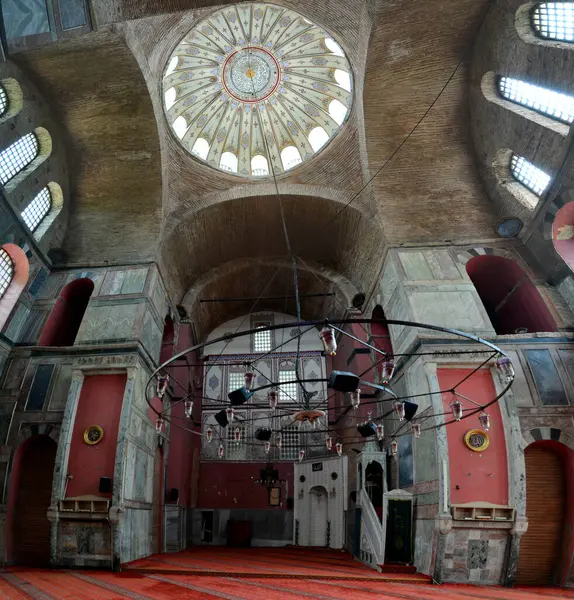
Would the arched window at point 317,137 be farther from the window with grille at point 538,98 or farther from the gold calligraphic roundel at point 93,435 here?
the gold calligraphic roundel at point 93,435

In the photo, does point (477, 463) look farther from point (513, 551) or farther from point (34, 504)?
point (34, 504)

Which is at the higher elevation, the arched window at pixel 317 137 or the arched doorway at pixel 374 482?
the arched window at pixel 317 137

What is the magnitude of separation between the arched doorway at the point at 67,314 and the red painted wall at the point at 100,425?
2.31 metres

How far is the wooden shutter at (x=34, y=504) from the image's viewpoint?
31.6ft

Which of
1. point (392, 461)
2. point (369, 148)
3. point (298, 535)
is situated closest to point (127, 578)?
point (392, 461)

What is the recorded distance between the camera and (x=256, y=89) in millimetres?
16547

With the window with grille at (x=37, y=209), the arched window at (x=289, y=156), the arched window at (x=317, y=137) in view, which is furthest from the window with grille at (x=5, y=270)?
the arched window at (x=317, y=137)

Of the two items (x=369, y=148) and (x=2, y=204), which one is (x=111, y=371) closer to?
(x=2, y=204)

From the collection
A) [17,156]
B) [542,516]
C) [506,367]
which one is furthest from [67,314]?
[542,516]

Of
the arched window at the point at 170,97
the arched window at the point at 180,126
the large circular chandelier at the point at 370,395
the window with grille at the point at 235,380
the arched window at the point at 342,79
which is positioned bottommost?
the large circular chandelier at the point at 370,395

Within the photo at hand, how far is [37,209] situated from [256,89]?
31.6ft

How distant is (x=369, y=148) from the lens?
43.3 ft

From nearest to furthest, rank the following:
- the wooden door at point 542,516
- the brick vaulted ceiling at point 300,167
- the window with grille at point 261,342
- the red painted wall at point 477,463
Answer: the red painted wall at point 477,463 < the wooden door at point 542,516 < the brick vaulted ceiling at point 300,167 < the window with grille at point 261,342

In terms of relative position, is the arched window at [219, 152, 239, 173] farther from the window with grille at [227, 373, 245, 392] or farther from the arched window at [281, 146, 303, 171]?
the window with grille at [227, 373, 245, 392]
